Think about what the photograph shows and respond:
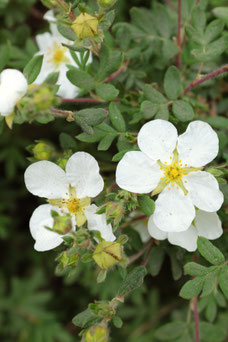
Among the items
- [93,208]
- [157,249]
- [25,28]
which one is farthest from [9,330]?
[25,28]

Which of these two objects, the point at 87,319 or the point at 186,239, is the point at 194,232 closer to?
the point at 186,239

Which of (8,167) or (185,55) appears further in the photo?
(8,167)

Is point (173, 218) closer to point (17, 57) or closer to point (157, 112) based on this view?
point (157, 112)

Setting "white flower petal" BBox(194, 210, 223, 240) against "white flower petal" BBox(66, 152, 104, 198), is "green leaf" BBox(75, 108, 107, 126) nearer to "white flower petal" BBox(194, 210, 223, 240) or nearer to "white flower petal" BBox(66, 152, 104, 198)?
"white flower petal" BBox(66, 152, 104, 198)

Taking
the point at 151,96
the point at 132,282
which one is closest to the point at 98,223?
the point at 132,282

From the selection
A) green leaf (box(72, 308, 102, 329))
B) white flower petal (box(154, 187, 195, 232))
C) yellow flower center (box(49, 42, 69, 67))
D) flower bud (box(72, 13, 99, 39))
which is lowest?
green leaf (box(72, 308, 102, 329))

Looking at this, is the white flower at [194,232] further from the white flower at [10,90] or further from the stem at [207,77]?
the white flower at [10,90]

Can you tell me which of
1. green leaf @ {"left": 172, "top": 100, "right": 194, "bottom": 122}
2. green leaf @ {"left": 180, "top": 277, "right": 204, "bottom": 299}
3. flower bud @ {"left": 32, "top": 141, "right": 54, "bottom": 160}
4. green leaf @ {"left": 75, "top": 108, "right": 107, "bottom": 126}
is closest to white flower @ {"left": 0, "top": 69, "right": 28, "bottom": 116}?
green leaf @ {"left": 75, "top": 108, "right": 107, "bottom": 126}
